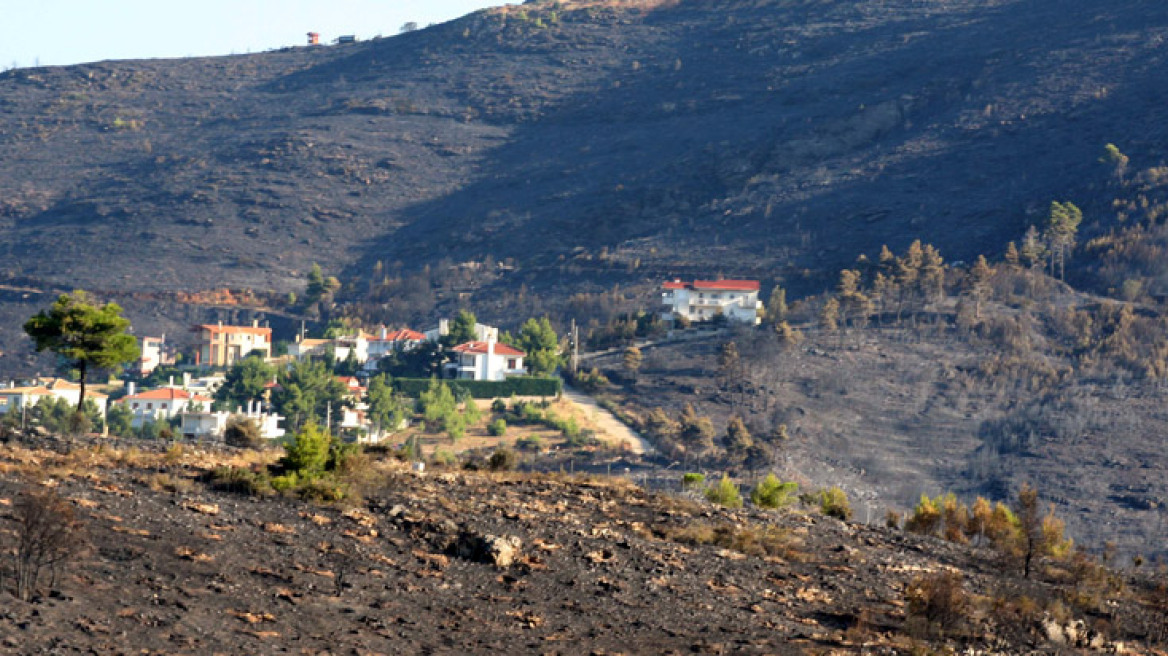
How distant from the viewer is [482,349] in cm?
14200

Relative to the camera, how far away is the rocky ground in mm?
27953

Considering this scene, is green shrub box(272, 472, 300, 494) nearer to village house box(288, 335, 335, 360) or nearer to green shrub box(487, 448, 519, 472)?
green shrub box(487, 448, 519, 472)

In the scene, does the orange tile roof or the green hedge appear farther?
the orange tile roof

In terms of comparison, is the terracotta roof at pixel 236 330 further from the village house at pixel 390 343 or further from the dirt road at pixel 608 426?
the dirt road at pixel 608 426

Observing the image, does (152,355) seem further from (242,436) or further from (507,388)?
(242,436)

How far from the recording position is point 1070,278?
176625 millimetres

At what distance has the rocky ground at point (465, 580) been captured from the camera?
1101 inches

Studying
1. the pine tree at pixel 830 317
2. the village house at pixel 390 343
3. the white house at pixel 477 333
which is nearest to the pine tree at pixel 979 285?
the pine tree at pixel 830 317

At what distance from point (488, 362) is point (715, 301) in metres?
32.3

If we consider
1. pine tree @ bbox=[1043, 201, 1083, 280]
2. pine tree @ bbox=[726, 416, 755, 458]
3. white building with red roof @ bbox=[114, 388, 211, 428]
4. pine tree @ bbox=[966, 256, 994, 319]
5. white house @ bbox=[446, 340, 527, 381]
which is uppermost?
pine tree @ bbox=[1043, 201, 1083, 280]

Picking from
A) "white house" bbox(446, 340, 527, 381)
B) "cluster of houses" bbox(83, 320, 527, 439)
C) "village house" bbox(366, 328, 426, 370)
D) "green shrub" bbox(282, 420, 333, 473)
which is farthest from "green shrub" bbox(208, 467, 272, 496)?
"village house" bbox(366, 328, 426, 370)

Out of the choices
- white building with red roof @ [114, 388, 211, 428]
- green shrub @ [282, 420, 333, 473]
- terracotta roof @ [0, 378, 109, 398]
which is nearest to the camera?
green shrub @ [282, 420, 333, 473]

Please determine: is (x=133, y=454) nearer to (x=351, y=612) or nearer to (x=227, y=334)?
(x=351, y=612)

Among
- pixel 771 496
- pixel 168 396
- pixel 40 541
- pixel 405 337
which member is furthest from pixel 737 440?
pixel 40 541
